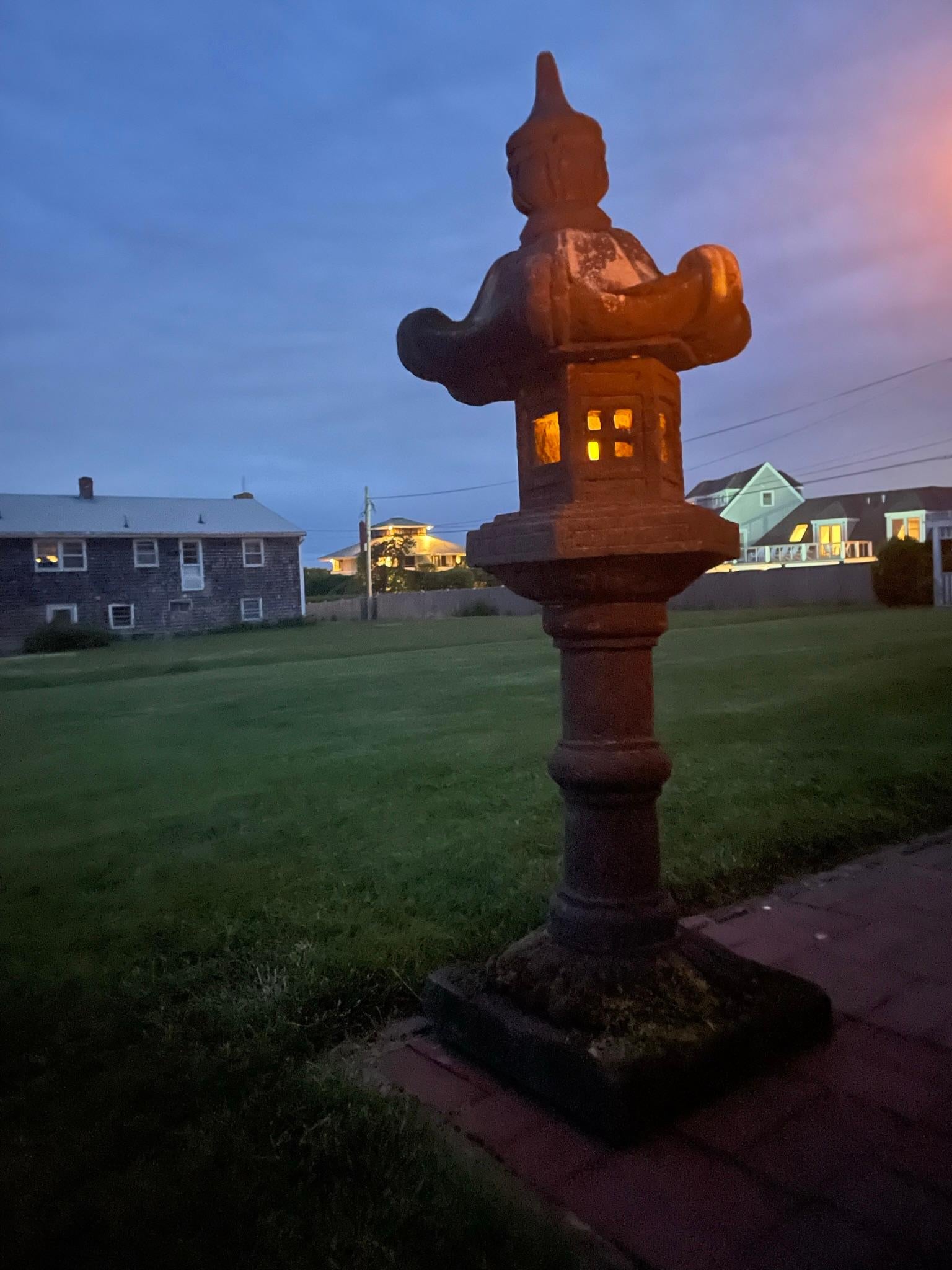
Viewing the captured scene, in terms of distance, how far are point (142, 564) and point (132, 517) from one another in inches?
82.4

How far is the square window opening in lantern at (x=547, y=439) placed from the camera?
2.59 metres

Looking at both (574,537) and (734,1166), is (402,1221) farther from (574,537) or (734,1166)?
(574,537)

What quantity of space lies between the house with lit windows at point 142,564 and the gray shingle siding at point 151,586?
31 mm

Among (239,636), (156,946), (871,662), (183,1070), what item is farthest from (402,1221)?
(239,636)

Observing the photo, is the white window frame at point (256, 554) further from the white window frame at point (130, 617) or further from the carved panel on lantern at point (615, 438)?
the carved panel on lantern at point (615, 438)

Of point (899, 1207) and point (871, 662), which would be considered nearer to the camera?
point (899, 1207)

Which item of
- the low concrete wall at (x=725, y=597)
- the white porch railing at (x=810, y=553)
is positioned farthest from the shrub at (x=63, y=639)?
the white porch railing at (x=810, y=553)

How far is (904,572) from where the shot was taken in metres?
24.8

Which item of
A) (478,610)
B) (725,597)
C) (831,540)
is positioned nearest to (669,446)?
(725,597)

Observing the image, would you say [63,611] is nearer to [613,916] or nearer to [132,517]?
[132,517]

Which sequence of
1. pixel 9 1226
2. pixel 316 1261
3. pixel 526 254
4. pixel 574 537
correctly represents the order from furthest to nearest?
pixel 526 254
pixel 574 537
pixel 9 1226
pixel 316 1261

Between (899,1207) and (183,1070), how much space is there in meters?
1.77

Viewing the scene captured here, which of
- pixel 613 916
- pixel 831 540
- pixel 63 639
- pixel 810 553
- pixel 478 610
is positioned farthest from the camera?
pixel 810 553

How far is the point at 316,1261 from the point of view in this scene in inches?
69.8
